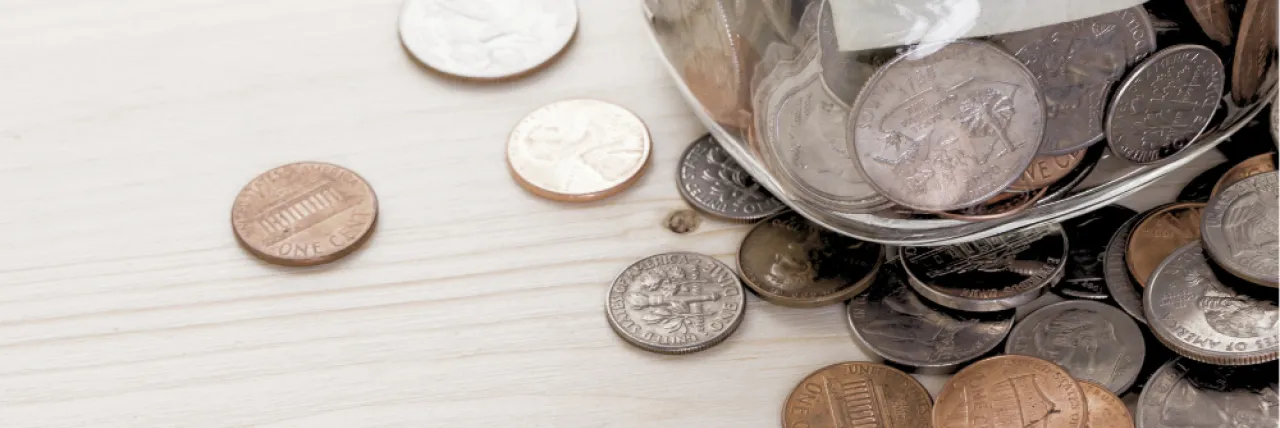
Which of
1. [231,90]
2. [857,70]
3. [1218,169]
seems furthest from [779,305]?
[231,90]

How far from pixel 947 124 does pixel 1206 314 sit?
0.20 m

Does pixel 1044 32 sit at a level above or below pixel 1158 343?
above

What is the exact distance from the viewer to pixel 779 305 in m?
0.76

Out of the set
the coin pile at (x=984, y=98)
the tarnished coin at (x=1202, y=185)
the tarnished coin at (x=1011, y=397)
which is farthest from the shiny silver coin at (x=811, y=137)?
the tarnished coin at (x=1202, y=185)

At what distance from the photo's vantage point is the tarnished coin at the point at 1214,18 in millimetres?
646

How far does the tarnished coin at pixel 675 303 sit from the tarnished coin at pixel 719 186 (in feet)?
0.14

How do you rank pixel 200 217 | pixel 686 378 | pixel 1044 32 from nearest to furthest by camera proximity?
pixel 1044 32, pixel 686 378, pixel 200 217

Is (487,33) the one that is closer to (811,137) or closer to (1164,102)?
(811,137)

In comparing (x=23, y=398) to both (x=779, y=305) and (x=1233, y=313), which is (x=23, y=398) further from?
(x=1233, y=313)

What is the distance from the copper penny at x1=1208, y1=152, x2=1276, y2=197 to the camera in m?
0.78

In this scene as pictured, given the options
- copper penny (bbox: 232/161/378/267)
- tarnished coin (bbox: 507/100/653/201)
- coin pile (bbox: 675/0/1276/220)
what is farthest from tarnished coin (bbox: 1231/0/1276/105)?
copper penny (bbox: 232/161/378/267)

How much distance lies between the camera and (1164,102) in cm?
66

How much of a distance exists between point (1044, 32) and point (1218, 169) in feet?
0.87

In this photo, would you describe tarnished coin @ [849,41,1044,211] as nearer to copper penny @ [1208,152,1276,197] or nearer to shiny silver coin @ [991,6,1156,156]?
shiny silver coin @ [991,6,1156,156]
